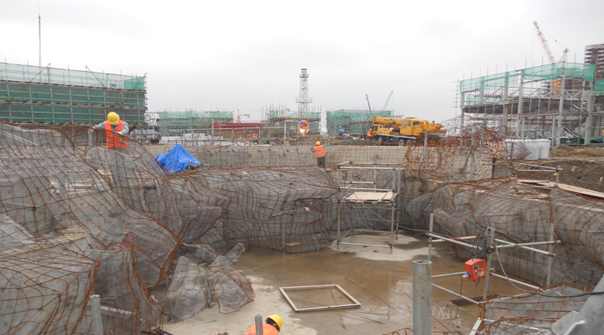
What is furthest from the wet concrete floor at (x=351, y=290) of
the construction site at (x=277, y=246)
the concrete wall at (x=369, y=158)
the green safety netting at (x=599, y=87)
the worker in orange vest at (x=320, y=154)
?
the green safety netting at (x=599, y=87)

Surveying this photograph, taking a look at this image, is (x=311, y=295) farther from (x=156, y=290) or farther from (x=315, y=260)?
(x=156, y=290)

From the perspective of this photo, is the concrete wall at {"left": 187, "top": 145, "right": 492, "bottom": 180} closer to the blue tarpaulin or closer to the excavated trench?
the excavated trench

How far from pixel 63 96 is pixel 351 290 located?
21921 mm

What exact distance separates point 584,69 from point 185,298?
2728 cm

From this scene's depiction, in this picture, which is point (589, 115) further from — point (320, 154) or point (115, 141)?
point (115, 141)

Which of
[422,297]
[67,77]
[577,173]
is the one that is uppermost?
[67,77]

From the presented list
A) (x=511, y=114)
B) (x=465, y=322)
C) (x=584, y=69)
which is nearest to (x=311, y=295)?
(x=465, y=322)

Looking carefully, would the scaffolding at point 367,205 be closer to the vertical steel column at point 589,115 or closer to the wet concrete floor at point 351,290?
the wet concrete floor at point 351,290

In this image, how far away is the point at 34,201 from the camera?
5055 millimetres

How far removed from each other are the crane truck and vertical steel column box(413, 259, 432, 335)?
21.1 m

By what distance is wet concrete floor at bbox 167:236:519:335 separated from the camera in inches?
208

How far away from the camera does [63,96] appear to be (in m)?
22.4

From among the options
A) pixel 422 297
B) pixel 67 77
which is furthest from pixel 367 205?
pixel 67 77

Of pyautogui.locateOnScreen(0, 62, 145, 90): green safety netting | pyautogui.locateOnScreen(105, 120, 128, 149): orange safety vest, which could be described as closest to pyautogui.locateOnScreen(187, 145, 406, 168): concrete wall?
pyautogui.locateOnScreen(105, 120, 128, 149): orange safety vest
